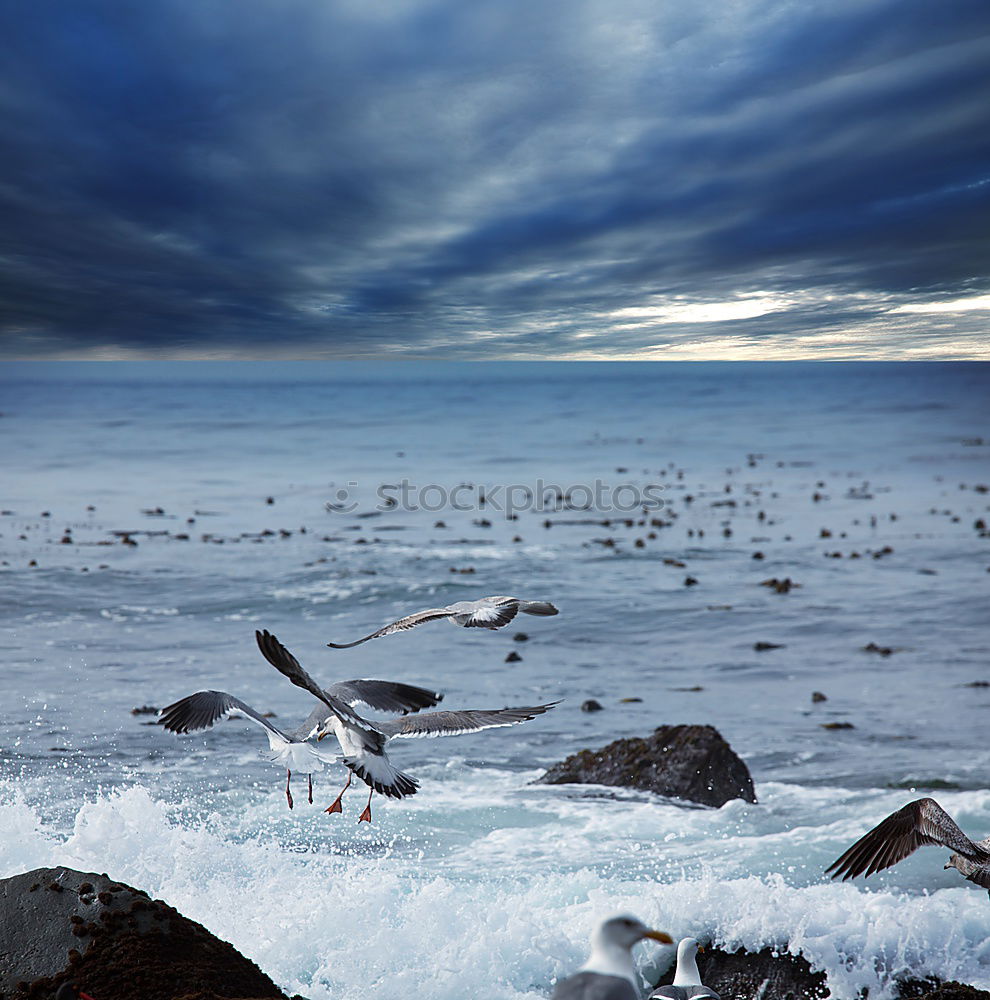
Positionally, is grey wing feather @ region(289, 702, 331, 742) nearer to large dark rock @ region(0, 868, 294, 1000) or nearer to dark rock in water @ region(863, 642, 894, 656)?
large dark rock @ region(0, 868, 294, 1000)

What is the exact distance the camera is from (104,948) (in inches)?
158

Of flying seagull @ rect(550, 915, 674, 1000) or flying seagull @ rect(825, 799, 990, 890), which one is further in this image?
flying seagull @ rect(825, 799, 990, 890)

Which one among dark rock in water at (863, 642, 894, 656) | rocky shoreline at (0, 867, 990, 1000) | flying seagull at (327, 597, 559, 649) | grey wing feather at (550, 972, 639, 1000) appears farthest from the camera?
dark rock in water at (863, 642, 894, 656)

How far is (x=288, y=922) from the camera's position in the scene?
528cm

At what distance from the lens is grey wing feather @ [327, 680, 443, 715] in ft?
14.6

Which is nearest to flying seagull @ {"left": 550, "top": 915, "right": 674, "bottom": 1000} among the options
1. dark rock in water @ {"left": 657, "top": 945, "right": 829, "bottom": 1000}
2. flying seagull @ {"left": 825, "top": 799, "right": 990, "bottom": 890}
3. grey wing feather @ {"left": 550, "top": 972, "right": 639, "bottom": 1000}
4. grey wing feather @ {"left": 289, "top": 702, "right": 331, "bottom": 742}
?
grey wing feather @ {"left": 550, "top": 972, "right": 639, "bottom": 1000}

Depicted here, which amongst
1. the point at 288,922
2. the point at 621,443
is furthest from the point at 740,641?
the point at 621,443

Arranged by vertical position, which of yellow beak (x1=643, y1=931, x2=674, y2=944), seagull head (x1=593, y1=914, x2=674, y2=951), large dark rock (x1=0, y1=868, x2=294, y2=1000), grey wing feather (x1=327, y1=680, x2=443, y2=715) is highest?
grey wing feather (x1=327, y1=680, x2=443, y2=715)

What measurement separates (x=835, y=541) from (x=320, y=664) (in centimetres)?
1043

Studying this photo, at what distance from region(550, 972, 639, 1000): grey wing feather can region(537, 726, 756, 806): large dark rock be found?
4969mm

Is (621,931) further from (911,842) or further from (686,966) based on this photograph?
(911,842)

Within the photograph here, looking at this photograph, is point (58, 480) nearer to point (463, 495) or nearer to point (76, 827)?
point (463, 495)

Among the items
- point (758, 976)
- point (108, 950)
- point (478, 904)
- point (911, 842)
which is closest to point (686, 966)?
point (758, 976)

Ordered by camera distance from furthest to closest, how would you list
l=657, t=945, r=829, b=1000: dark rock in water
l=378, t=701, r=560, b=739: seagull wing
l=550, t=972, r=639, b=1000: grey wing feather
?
1. l=657, t=945, r=829, b=1000: dark rock in water
2. l=378, t=701, r=560, b=739: seagull wing
3. l=550, t=972, r=639, b=1000: grey wing feather
